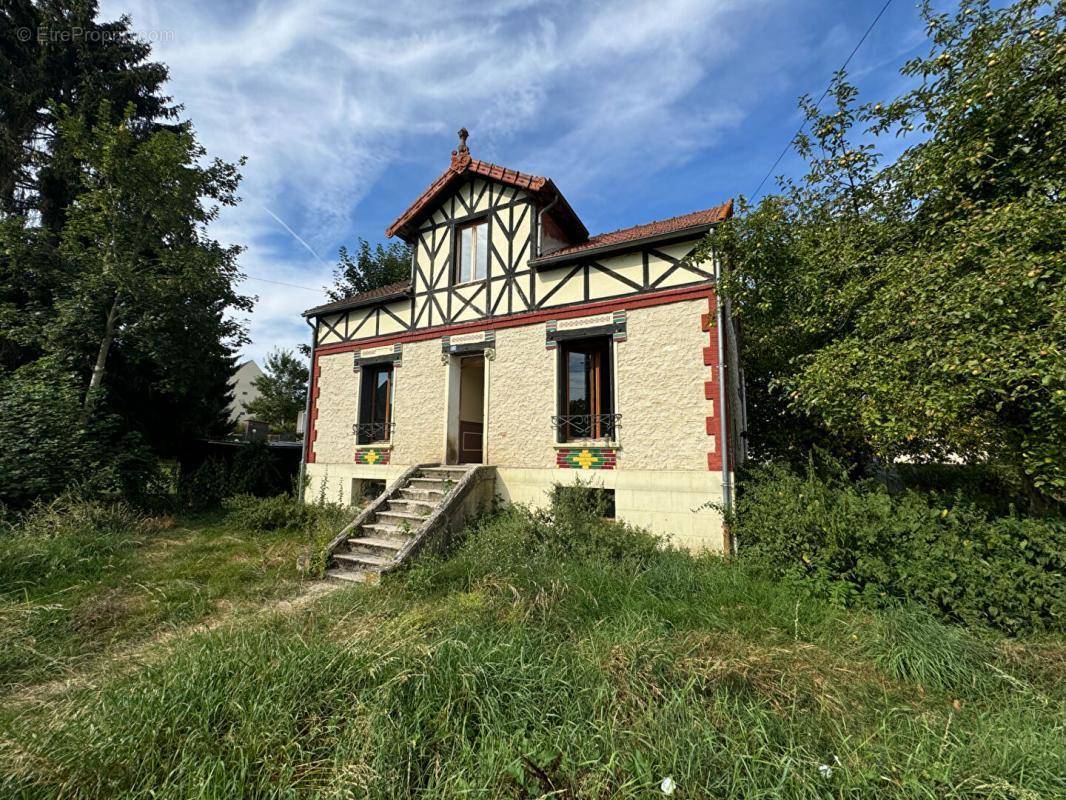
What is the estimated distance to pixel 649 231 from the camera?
7953mm

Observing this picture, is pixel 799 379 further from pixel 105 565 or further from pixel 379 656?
pixel 105 565

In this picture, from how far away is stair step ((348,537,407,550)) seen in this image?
607 cm

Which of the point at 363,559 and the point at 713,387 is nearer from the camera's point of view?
the point at 363,559

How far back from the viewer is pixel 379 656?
277 centimetres

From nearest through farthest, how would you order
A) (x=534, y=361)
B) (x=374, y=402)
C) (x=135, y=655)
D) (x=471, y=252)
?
(x=135, y=655), (x=534, y=361), (x=471, y=252), (x=374, y=402)

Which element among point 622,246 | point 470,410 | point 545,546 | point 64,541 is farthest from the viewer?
point 470,410

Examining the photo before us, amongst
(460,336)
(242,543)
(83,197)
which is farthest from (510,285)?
(83,197)

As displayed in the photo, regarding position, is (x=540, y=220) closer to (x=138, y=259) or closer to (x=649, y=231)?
(x=649, y=231)

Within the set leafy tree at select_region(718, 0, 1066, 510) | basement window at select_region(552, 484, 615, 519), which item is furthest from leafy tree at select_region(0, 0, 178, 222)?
leafy tree at select_region(718, 0, 1066, 510)

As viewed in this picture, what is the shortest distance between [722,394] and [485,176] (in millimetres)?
6236

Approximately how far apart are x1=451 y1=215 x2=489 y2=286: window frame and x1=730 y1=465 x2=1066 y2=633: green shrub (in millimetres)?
6678

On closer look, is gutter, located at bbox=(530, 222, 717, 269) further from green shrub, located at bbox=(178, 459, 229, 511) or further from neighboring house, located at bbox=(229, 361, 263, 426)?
neighboring house, located at bbox=(229, 361, 263, 426)

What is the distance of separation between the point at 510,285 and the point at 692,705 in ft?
23.1

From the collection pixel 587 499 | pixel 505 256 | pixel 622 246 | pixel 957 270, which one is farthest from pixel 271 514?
pixel 957 270
